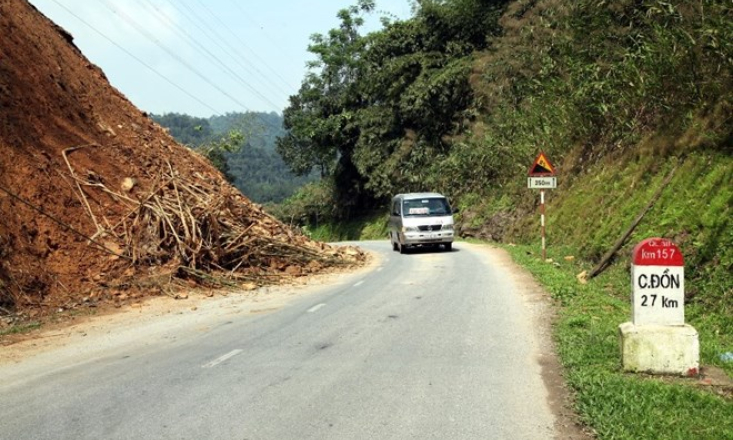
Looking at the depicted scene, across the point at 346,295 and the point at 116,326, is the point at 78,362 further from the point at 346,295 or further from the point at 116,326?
the point at 346,295

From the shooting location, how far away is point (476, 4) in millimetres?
42750

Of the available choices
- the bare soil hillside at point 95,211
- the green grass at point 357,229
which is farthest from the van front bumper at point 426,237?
the green grass at point 357,229

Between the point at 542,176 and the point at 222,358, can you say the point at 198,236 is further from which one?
the point at 542,176

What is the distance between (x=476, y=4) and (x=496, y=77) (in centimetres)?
795

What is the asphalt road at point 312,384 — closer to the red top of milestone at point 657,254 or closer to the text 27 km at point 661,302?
the text 27 km at point 661,302

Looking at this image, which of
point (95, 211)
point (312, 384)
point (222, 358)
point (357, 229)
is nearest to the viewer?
point (312, 384)

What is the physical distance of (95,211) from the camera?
16188 millimetres

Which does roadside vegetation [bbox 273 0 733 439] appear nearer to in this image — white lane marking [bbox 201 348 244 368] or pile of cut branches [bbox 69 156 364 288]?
white lane marking [bbox 201 348 244 368]

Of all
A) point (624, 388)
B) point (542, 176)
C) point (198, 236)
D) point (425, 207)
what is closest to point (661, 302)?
point (624, 388)

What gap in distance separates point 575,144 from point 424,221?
8.08 meters

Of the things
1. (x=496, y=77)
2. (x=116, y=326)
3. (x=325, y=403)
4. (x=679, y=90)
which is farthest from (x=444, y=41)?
(x=325, y=403)

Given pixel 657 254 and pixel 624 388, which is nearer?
pixel 624 388

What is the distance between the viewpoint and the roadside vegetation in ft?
26.2

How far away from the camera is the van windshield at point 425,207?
24.2 meters
